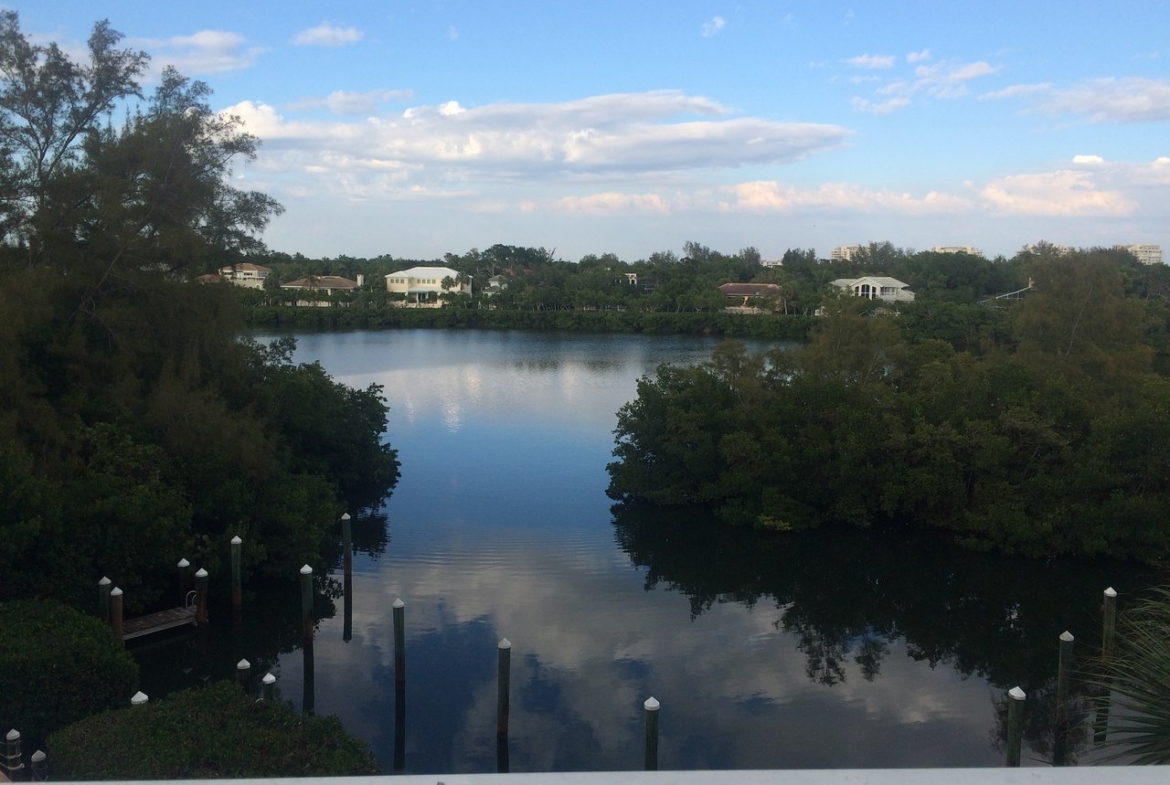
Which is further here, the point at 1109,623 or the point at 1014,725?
the point at 1109,623

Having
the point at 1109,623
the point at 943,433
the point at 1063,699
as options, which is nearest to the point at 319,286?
the point at 943,433

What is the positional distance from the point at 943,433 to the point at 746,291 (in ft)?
192

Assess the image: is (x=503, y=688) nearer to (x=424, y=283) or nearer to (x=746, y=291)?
(x=746, y=291)

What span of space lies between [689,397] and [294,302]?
56.2m

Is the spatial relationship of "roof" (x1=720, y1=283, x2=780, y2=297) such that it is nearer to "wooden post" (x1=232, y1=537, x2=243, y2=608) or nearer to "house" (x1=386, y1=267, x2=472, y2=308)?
"house" (x1=386, y1=267, x2=472, y2=308)

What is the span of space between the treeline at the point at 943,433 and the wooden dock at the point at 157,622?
10.7m

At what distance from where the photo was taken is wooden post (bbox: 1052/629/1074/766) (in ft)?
35.1

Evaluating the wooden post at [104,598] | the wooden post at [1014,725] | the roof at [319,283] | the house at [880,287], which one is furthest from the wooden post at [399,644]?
the roof at [319,283]

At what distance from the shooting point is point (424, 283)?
3425 inches

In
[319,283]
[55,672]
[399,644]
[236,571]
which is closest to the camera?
[55,672]

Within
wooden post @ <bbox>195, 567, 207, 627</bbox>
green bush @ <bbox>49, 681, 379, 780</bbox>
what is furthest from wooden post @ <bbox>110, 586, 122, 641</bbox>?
green bush @ <bbox>49, 681, 379, 780</bbox>

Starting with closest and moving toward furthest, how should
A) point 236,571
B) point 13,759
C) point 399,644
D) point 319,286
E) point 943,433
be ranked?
point 13,759 < point 399,644 < point 236,571 < point 943,433 < point 319,286

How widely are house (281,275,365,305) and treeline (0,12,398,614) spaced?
183 feet

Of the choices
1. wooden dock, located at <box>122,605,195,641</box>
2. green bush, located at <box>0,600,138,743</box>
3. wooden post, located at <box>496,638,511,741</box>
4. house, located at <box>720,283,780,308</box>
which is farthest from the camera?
house, located at <box>720,283,780,308</box>
